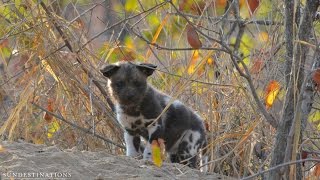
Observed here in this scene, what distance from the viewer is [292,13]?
4.11 m

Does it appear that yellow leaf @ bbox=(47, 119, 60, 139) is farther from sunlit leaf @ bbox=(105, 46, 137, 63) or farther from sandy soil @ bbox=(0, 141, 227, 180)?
sandy soil @ bbox=(0, 141, 227, 180)

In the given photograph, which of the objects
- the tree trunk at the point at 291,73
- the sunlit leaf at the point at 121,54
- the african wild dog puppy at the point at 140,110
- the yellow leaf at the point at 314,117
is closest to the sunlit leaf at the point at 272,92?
the tree trunk at the point at 291,73

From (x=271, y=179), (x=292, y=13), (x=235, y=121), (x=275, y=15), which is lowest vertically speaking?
(x=271, y=179)

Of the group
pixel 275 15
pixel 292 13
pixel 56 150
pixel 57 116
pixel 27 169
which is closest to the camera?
pixel 292 13

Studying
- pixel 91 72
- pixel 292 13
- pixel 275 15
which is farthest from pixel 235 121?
pixel 292 13

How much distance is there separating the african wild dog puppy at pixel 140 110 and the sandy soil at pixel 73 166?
1.31 m

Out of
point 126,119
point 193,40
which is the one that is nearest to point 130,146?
point 126,119

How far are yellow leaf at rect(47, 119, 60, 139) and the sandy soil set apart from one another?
151 centimetres

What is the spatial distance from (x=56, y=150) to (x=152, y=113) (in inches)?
61.1

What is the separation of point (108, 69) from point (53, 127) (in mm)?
930

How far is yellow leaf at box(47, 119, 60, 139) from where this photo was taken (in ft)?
22.4

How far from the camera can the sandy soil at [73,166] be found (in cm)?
438

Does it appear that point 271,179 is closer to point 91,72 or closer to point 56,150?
point 56,150

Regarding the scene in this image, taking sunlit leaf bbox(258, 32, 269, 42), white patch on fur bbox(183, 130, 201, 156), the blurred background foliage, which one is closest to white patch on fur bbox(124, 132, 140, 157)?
the blurred background foliage
